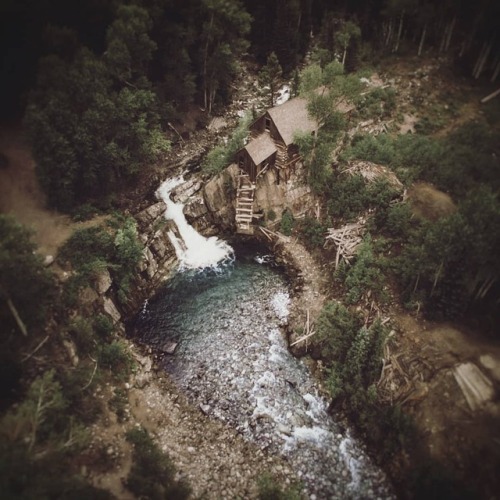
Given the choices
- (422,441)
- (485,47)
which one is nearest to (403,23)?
(485,47)

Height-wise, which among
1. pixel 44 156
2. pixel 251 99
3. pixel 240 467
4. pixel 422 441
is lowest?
pixel 240 467

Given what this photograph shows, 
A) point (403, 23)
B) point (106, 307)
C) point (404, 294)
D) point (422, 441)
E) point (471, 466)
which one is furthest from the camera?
point (403, 23)

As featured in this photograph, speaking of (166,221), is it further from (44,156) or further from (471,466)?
(471,466)

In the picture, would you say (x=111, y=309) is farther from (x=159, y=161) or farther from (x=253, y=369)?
(x=159, y=161)

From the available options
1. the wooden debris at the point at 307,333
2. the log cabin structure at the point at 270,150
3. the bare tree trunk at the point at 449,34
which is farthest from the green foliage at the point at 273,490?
the bare tree trunk at the point at 449,34

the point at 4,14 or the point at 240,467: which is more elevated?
the point at 4,14

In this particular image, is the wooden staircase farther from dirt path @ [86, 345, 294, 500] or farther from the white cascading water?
dirt path @ [86, 345, 294, 500]

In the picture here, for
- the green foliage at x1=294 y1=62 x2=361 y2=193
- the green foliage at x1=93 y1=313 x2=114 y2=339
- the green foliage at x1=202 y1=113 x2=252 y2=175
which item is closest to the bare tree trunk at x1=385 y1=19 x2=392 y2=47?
the green foliage at x1=294 y1=62 x2=361 y2=193
